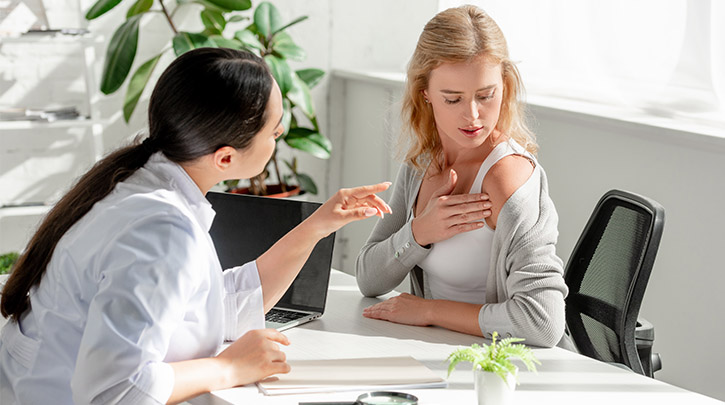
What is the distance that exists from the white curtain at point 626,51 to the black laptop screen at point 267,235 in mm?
1572

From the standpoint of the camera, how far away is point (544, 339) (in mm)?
1688

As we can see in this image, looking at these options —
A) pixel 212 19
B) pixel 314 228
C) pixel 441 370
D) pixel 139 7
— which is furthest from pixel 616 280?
pixel 139 7

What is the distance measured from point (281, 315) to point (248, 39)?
1967mm

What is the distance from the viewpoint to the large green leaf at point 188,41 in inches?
133

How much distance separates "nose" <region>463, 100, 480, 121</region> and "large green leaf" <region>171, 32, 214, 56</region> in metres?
1.83

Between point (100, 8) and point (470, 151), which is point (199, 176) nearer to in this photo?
point (470, 151)

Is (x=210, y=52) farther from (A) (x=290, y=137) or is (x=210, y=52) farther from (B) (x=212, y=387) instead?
(A) (x=290, y=137)

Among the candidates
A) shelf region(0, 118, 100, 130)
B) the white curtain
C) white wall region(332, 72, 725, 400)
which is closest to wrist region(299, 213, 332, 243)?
white wall region(332, 72, 725, 400)

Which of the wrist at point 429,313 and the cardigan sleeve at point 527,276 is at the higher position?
the cardigan sleeve at point 527,276

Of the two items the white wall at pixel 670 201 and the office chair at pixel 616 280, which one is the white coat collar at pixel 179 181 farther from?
the white wall at pixel 670 201

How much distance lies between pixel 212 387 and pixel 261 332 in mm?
137

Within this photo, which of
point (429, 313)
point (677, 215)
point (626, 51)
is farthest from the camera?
point (626, 51)

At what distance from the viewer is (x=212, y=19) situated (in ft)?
12.0

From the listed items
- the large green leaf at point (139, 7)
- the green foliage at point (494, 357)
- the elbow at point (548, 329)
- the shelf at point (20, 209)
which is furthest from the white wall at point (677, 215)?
the shelf at point (20, 209)
